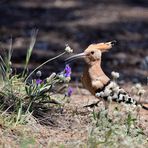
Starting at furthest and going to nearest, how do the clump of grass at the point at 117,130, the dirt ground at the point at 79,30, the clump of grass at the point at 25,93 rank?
the dirt ground at the point at 79,30 → the clump of grass at the point at 25,93 → the clump of grass at the point at 117,130

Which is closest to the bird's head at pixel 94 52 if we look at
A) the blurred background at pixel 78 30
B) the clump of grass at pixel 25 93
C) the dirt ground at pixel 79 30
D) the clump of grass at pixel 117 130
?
the clump of grass at pixel 25 93

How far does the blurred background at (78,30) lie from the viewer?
1186cm

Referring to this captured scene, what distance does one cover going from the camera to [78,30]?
1353 cm

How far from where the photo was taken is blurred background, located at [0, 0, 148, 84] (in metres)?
11.9

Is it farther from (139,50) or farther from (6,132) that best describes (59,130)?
(139,50)

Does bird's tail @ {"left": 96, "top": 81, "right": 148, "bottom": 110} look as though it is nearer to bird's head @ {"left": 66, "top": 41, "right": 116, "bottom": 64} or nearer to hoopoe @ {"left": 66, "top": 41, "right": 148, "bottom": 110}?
hoopoe @ {"left": 66, "top": 41, "right": 148, "bottom": 110}

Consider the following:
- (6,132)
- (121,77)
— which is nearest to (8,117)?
(6,132)

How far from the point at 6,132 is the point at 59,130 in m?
0.62

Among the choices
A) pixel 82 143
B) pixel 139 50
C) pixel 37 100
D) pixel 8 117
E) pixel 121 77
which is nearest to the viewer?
pixel 82 143

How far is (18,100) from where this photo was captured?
688 centimetres

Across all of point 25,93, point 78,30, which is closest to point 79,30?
point 78,30

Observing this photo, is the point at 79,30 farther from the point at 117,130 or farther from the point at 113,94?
the point at 117,130

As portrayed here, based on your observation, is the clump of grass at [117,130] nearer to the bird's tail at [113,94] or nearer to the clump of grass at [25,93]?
the bird's tail at [113,94]

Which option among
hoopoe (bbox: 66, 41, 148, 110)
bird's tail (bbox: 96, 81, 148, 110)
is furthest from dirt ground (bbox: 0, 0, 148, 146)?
bird's tail (bbox: 96, 81, 148, 110)
